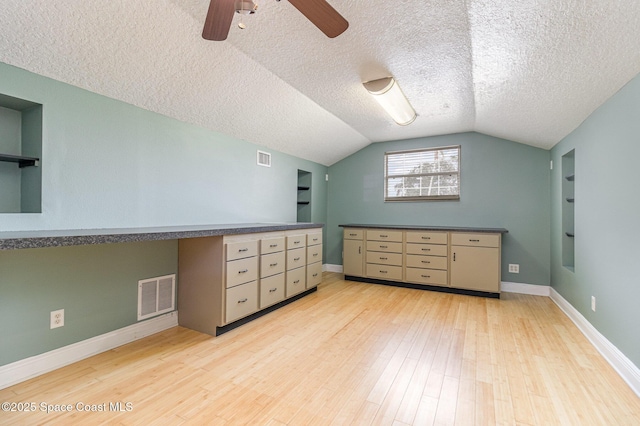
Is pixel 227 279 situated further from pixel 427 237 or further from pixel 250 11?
pixel 427 237

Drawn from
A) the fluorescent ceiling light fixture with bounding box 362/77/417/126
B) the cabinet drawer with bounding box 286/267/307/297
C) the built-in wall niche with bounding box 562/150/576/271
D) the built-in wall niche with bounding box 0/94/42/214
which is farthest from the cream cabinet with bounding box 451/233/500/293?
the built-in wall niche with bounding box 0/94/42/214

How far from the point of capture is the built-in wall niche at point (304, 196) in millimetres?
5168

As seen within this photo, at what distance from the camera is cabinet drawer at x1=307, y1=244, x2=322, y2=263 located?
4.02m

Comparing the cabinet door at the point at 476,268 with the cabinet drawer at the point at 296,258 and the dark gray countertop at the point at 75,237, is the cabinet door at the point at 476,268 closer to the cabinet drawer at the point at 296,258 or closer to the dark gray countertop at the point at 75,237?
the cabinet drawer at the point at 296,258

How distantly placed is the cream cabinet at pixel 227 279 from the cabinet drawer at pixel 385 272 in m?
1.76

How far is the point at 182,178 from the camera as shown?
9.77 ft

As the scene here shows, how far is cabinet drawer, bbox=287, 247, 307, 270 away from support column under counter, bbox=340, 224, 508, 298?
122 cm

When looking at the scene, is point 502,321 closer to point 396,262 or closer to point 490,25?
point 396,262

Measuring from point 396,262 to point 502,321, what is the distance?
164cm

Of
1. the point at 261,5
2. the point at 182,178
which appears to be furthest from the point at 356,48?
→ the point at 182,178

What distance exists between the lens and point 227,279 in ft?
8.83

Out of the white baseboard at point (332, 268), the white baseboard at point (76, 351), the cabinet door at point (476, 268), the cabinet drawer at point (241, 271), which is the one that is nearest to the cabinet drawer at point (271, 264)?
the cabinet drawer at point (241, 271)

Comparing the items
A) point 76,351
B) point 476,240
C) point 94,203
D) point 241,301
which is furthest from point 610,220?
point 76,351

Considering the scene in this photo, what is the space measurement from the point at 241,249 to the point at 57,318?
1.43 m
